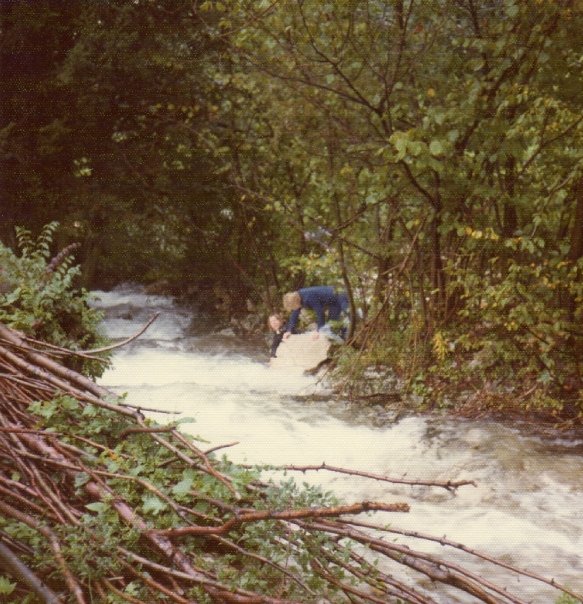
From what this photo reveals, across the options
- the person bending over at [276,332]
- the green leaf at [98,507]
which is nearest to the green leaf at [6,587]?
the green leaf at [98,507]

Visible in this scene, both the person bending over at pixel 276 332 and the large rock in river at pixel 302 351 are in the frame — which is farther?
the person bending over at pixel 276 332

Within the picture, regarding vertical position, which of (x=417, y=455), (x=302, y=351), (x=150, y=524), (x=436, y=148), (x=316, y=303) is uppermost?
(x=436, y=148)

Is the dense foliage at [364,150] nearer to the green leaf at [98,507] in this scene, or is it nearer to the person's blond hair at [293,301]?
the person's blond hair at [293,301]

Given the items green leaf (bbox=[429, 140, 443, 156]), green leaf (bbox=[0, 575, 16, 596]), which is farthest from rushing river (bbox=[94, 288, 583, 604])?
green leaf (bbox=[429, 140, 443, 156])

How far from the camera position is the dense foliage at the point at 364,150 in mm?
5980

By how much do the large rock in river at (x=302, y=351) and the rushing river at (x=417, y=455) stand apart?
244mm

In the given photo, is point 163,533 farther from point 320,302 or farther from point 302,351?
point 320,302

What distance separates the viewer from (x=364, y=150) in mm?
7766

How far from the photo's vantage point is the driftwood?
2346mm

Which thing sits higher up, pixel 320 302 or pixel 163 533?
pixel 163 533

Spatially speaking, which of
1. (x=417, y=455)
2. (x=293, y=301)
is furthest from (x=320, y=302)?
(x=417, y=455)

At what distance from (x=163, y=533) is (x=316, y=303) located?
27.5 feet

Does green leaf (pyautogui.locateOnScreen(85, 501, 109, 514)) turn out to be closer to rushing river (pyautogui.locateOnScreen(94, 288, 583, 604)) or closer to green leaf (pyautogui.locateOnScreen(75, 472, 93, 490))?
green leaf (pyautogui.locateOnScreen(75, 472, 93, 490))

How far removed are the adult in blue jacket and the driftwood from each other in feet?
24.9
